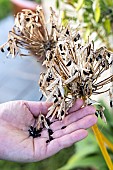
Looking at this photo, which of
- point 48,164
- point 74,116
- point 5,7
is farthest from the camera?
point 5,7

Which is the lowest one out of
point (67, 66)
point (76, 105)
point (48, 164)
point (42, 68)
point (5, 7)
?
point (48, 164)

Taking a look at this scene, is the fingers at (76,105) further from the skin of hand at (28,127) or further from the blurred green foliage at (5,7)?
the blurred green foliage at (5,7)

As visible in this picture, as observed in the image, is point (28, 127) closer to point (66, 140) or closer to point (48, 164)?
point (66, 140)

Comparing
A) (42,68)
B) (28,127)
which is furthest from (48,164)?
(28,127)

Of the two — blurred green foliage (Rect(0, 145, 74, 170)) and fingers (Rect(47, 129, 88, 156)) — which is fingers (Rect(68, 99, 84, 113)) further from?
blurred green foliage (Rect(0, 145, 74, 170))

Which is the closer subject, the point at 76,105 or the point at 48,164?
the point at 76,105

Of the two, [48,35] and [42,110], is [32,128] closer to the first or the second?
[42,110]

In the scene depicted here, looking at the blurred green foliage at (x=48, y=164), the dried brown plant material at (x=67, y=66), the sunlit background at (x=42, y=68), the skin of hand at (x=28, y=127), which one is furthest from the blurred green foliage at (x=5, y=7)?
the dried brown plant material at (x=67, y=66)

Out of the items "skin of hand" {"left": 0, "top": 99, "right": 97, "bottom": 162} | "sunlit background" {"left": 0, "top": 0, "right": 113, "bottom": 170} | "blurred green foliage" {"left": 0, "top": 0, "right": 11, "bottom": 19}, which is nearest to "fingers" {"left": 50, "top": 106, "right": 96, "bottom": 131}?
"skin of hand" {"left": 0, "top": 99, "right": 97, "bottom": 162}
